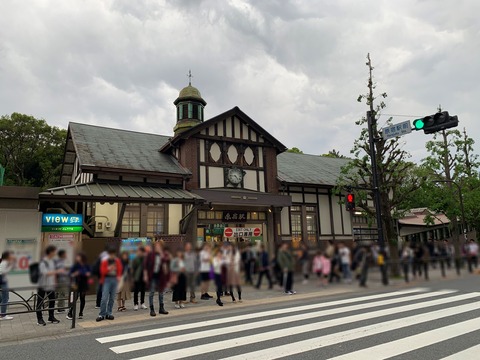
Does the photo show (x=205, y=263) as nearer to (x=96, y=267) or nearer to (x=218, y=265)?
(x=218, y=265)

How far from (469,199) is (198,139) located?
23.3m

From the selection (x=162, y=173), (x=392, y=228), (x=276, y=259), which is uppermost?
(x=162, y=173)

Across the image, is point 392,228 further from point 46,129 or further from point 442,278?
point 46,129

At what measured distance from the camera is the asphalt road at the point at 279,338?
11.2 metres

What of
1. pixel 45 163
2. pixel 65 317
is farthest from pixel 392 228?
pixel 45 163

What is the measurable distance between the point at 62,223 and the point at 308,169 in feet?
103

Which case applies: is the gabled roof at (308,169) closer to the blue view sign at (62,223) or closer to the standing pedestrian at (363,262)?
the blue view sign at (62,223)

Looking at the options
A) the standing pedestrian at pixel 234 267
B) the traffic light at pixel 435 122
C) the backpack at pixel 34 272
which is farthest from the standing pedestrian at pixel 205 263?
the traffic light at pixel 435 122

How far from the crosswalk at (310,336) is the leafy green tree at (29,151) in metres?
37.1

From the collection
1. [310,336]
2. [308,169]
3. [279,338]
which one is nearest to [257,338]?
[279,338]

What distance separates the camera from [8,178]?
149 feet

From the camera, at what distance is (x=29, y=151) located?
4644cm

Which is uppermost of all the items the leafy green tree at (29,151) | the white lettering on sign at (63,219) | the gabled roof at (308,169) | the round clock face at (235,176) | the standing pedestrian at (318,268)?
the leafy green tree at (29,151)

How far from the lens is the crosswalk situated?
11258mm
